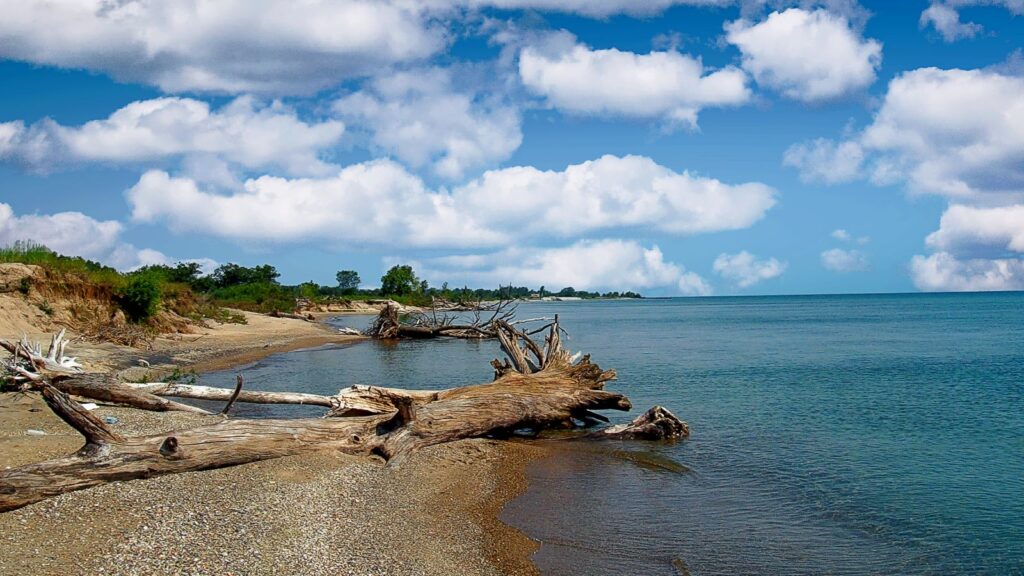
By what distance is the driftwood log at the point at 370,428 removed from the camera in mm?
8609

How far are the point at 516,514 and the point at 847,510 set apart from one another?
16.4 ft

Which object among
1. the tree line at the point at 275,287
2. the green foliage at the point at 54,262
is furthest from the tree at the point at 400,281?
the green foliage at the point at 54,262

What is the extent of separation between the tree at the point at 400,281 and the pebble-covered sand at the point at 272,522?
101839 mm

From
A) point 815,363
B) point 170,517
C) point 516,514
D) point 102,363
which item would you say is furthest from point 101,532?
point 815,363

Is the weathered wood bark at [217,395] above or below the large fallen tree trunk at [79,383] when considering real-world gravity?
below

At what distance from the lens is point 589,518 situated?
10.1 m

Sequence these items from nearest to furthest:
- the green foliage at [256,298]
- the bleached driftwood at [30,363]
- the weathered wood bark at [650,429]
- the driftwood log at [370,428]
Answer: the driftwood log at [370,428], the bleached driftwood at [30,363], the weathered wood bark at [650,429], the green foliage at [256,298]

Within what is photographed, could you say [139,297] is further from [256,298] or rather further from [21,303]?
[256,298]

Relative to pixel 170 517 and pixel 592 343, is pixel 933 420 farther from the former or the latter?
pixel 592 343

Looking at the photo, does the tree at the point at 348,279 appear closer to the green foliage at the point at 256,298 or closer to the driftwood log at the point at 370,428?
the green foliage at the point at 256,298

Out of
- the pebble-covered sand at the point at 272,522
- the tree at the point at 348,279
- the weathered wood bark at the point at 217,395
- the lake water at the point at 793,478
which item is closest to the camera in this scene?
the pebble-covered sand at the point at 272,522

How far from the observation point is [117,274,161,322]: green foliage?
32916 millimetres

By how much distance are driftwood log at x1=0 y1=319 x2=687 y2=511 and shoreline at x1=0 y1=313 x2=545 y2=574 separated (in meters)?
0.21

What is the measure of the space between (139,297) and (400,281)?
81829 mm
